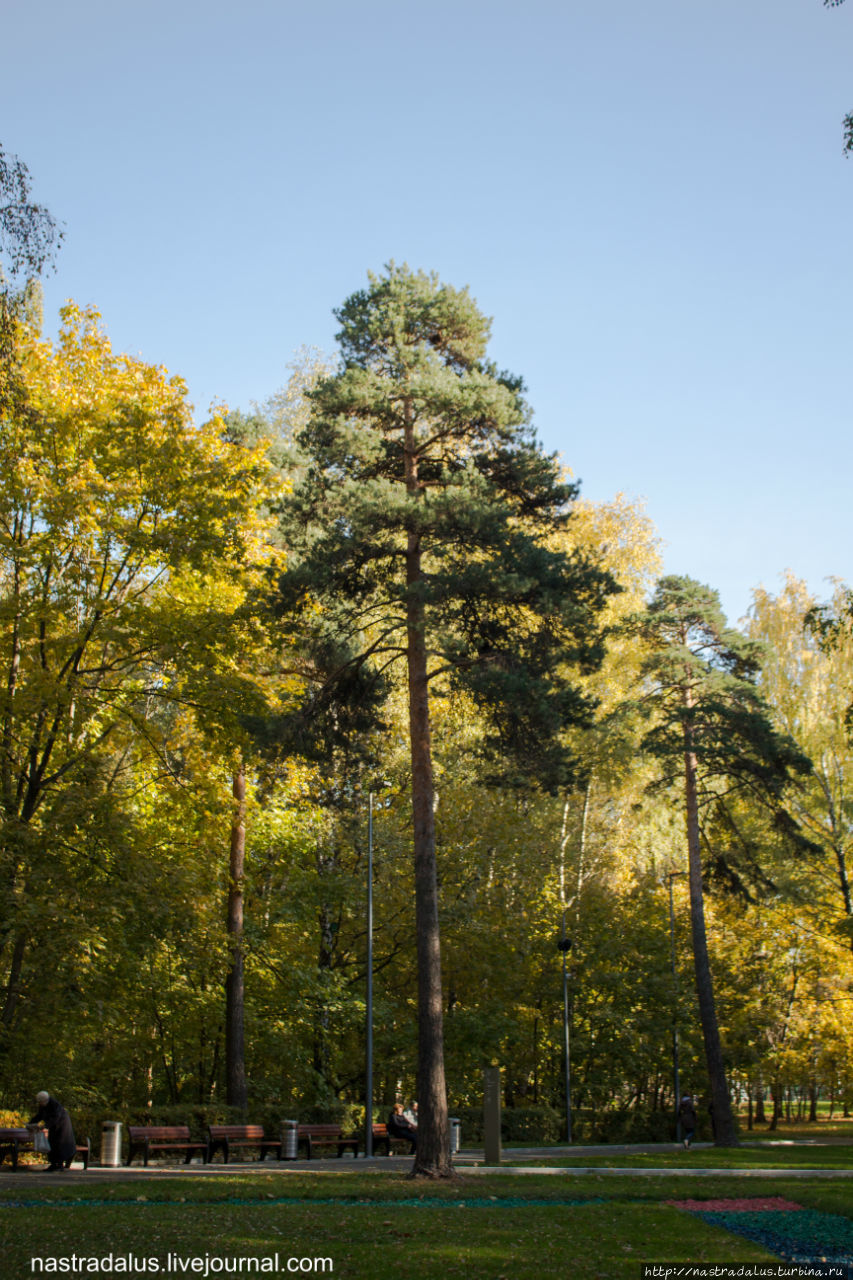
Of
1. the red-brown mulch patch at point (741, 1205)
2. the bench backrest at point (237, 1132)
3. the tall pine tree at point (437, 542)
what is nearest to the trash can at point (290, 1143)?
the bench backrest at point (237, 1132)

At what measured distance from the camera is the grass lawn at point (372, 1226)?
868 centimetres

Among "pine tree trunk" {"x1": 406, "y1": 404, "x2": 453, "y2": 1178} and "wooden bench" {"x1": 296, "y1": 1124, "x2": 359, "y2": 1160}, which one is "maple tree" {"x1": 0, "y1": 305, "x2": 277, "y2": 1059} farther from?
"wooden bench" {"x1": 296, "y1": 1124, "x2": 359, "y2": 1160}

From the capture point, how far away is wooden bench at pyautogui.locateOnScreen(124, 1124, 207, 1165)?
19.9m

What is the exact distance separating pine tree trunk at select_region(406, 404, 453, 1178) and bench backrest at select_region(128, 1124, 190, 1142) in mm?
6607

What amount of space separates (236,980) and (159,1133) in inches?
214

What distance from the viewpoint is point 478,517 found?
1655 centimetres

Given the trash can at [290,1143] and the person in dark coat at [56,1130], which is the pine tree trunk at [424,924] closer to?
the person in dark coat at [56,1130]

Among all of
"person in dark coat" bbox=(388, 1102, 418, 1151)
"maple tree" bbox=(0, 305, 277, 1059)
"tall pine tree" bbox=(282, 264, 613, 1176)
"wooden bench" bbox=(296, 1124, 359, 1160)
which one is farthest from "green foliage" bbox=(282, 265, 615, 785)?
"wooden bench" bbox=(296, 1124, 359, 1160)

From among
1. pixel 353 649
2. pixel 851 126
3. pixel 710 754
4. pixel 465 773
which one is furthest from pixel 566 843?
pixel 851 126

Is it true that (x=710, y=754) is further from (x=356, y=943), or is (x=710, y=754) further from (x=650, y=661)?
(x=356, y=943)

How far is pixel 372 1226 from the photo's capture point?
1093 centimetres

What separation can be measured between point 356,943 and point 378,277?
21988 millimetres

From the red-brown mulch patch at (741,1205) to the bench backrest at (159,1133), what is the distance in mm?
10353

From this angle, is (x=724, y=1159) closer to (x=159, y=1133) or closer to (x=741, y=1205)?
(x=741, y=1205)
